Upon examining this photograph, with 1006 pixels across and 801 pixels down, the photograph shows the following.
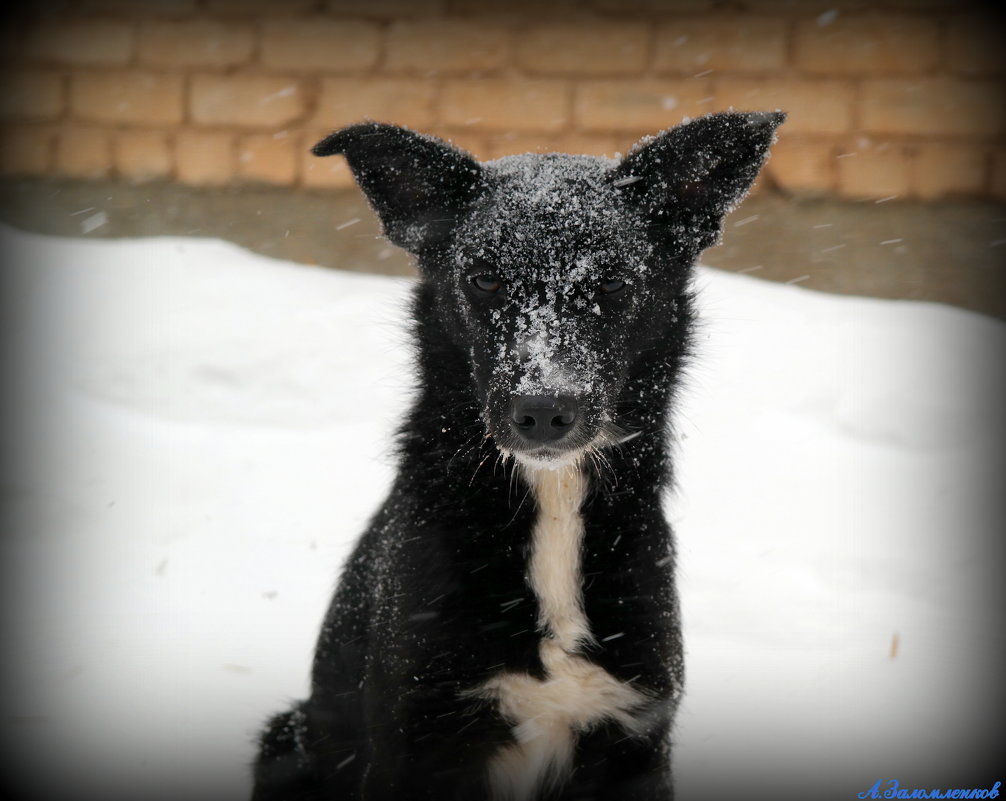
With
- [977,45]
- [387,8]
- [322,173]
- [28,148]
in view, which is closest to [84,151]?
[28,148]

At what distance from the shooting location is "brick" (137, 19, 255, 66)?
6.03 metres

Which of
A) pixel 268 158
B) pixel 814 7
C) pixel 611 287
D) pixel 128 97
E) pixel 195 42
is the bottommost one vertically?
pixel 611 287

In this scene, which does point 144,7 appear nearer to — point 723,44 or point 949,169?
point 723,44

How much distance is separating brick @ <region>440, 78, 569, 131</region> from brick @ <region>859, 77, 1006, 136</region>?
76.9 inches

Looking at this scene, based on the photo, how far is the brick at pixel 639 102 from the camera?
5762mm

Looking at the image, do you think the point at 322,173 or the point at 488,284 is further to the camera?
the point at 322,173

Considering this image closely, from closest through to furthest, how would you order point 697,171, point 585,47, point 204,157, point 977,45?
1. point 697,171
2. point 977,45
3. point 585,47
4. point 204,157

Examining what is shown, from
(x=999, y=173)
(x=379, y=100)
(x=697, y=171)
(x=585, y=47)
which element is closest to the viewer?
(x=697, y=171)

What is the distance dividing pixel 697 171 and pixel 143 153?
16.4 feet

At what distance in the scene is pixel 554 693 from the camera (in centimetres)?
232

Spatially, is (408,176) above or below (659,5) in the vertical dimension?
below

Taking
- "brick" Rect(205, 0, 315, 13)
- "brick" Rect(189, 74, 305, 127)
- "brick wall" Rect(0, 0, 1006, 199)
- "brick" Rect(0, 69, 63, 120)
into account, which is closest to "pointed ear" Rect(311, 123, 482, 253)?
"brick wall" Rect(0, 0, 1006, 199)

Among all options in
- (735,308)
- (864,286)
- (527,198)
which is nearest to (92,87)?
(735,308)

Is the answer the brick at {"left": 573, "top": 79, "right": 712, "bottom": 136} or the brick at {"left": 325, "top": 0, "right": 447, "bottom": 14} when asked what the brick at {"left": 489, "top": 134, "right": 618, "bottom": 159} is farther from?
the brick at {"left": 325, "top": 0, "right": 447, "bottom": 14}
